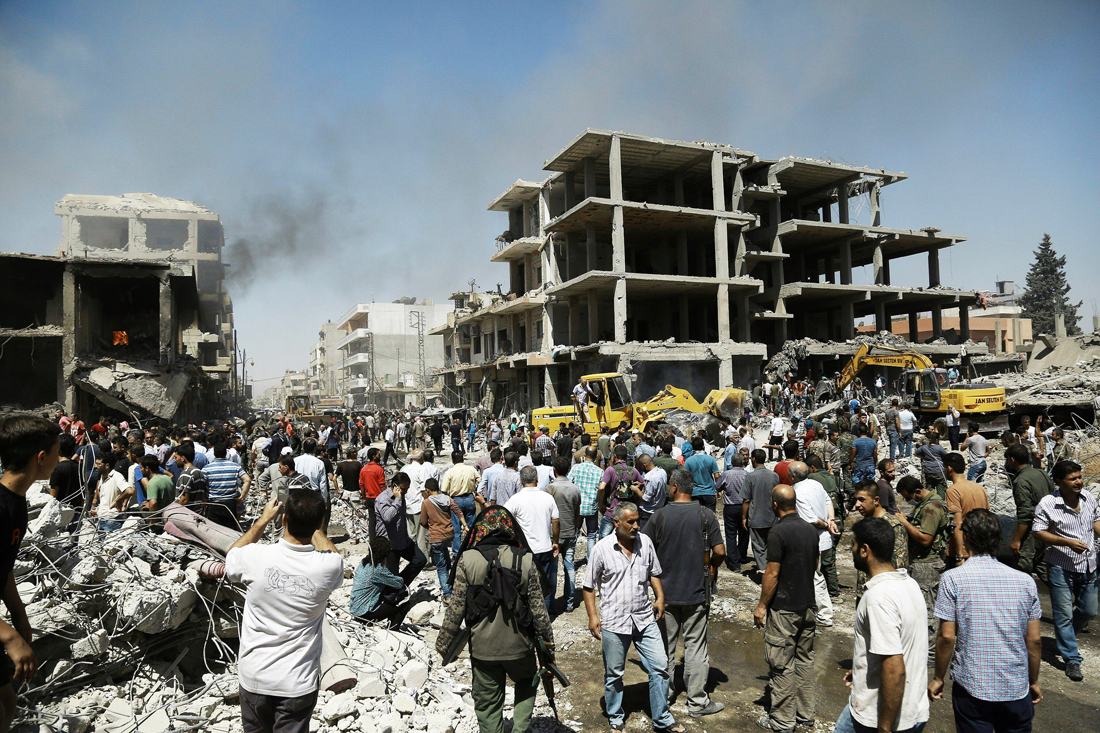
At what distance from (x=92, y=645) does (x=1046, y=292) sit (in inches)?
2994

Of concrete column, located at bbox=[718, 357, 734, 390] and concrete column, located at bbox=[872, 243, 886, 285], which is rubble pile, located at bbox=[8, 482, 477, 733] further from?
concrete column, located at bbox=[872, 243, 886, 285]

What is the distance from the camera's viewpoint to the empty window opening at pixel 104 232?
42.4 metres

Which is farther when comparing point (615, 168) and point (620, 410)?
point (615, 168)

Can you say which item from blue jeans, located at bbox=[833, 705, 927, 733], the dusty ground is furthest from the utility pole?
blue jeans, located at bbox=[833, 705, 927, 733]

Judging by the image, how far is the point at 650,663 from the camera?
4508 millimetres

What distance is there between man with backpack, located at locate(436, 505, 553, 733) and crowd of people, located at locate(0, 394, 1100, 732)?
1cm

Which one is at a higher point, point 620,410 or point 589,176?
point 589,176

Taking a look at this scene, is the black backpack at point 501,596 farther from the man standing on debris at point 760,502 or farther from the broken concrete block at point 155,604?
the man standing on debris at point 760,502

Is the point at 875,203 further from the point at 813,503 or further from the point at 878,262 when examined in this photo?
the point at 813,503

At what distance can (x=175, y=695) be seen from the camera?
458 cm

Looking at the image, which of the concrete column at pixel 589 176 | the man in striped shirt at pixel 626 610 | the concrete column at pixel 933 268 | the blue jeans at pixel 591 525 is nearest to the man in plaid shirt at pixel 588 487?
the blue jeans at pixel 591 525

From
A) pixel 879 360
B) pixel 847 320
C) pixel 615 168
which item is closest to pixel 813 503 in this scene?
pixel 879 360

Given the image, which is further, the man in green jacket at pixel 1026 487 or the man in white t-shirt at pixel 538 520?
the man in green jacket at pixel 1026 487

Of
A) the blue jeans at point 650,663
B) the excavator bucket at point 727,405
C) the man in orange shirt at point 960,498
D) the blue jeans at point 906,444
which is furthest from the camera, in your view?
the excavator bucket at point 727,405
